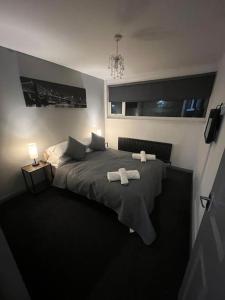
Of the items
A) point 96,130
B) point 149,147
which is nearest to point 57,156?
point 96,130

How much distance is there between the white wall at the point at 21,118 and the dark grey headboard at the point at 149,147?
5.25 ft

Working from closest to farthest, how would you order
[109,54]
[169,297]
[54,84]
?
[169,297], [109,54], [54,84]

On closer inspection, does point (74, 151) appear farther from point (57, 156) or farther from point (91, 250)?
point (91, 250)

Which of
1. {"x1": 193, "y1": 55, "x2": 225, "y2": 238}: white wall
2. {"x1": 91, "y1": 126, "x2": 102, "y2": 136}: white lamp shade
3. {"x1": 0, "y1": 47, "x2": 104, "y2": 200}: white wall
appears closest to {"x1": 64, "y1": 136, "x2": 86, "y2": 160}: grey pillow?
{"x1": 0, "y1": 47, "x2": 104, "y2": 200}: white wall

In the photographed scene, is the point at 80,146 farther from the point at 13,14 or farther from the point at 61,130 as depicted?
the point at 13,14

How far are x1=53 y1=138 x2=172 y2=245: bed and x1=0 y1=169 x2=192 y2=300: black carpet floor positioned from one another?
0.22m

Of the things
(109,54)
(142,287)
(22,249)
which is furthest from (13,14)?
(142,287)

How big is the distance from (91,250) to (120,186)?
80cm

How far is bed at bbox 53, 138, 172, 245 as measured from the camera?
1678mm

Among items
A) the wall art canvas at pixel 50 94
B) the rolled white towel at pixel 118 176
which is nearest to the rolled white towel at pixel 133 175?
the rolled white towel at pixel 118 176

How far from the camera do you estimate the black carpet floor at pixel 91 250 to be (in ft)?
3.99

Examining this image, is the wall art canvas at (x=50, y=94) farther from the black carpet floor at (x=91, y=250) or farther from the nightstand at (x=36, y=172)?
the black carpet floor at (x=91, y=250)

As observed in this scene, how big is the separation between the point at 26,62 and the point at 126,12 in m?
1.88

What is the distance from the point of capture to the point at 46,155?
2748 millimetres
